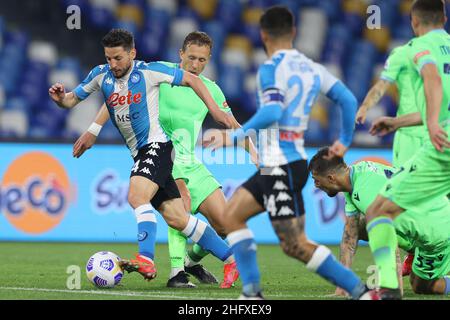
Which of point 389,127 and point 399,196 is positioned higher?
point 389,127

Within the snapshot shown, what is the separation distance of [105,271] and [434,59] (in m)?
2.99

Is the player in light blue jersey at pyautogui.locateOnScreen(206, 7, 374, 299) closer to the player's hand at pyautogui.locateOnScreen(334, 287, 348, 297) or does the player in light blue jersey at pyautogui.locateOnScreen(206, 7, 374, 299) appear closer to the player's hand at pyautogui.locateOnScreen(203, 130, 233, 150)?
the player's hand at pyautogui.locateOnScreen(203, 130, 233, 150)

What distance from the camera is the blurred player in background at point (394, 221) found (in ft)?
23.4

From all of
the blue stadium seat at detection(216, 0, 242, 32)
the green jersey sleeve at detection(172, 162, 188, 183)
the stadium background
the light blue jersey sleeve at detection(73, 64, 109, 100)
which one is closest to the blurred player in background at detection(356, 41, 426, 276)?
the green jersey sleeve at detection(172, 162, 188, 183)

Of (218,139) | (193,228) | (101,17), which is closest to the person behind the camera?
(218,139)

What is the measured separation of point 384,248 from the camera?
6195 mm

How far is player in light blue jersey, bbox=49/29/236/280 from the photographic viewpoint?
7395 mm

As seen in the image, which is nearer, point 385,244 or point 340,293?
point 385,244

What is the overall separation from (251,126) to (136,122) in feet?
7.23

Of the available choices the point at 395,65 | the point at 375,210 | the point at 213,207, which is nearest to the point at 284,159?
the point at 375,210

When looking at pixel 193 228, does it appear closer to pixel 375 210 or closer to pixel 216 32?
pixel 375 210

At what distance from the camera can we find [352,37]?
56.0ft
